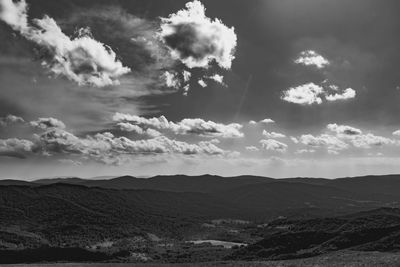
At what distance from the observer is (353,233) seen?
113250mm

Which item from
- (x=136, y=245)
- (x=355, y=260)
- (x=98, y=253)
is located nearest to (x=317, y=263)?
(x=355, y=260)

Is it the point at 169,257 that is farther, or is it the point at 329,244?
the point at 169,257

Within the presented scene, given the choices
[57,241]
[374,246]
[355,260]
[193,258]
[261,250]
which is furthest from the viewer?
[57,241]

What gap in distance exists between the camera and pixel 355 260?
75.0 metres

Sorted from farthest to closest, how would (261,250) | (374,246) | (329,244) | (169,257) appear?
(169,257) → (261,250) → (329,244) → (374,246)

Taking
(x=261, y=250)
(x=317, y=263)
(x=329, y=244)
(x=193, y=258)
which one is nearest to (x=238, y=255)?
(x=261, y=250)

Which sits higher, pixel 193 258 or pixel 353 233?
pixel 353 233

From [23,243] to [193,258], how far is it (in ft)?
276

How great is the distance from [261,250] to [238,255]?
23.8ft

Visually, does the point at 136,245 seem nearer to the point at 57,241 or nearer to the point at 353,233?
the point at 57,241

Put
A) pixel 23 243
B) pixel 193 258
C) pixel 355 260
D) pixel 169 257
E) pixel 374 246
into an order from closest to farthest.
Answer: pixel 355 260
pixel 374 246
pixel 193 258
pixel 169 257
pixel 23 243

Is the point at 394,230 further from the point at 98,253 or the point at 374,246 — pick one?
the point at 98,253

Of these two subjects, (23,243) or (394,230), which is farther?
(23,243)

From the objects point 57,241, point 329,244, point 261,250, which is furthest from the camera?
point 57,241
